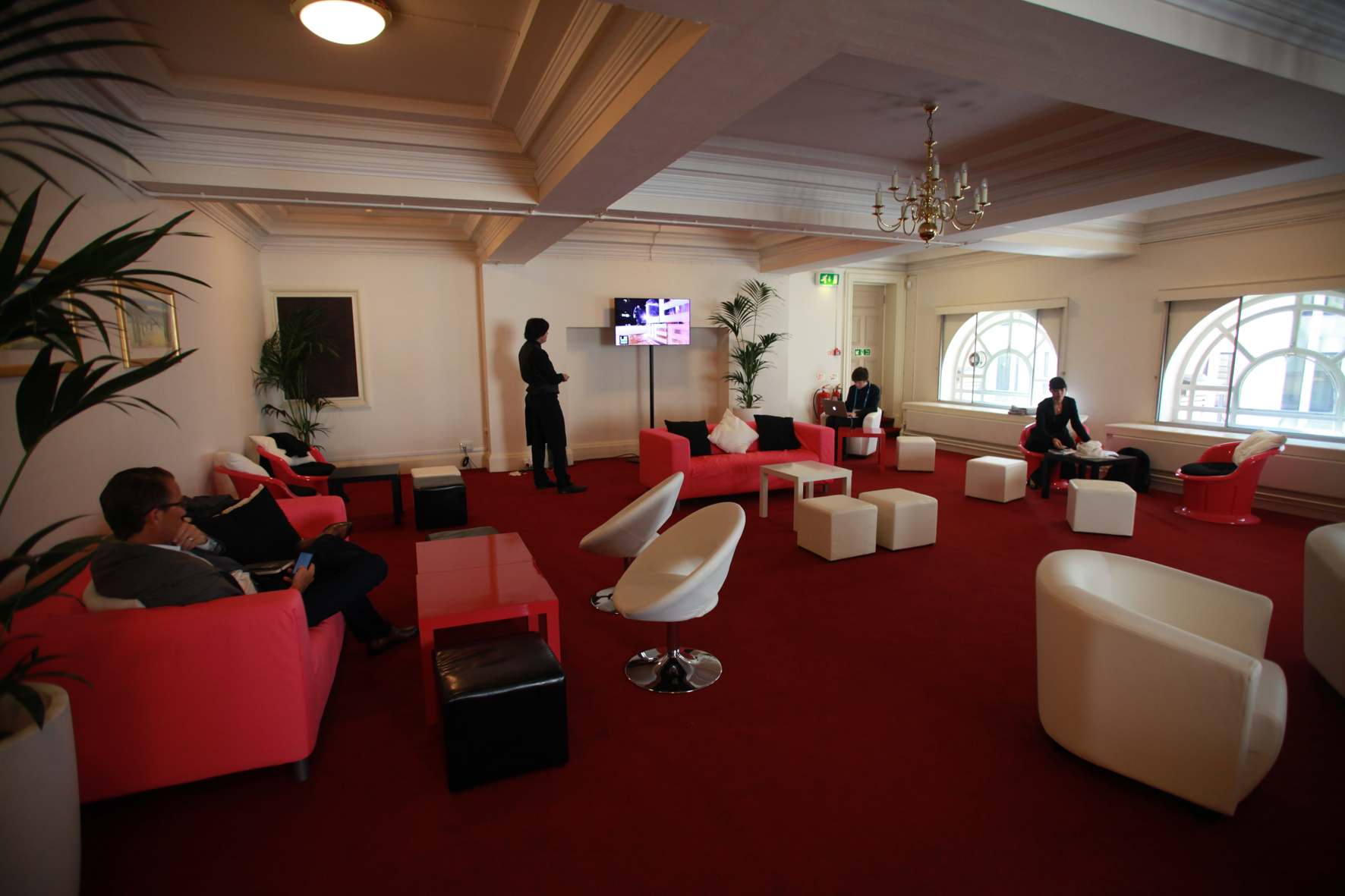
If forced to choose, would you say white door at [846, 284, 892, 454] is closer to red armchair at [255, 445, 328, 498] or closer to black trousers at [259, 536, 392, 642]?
red armchair at [255, 445, 328, 498]

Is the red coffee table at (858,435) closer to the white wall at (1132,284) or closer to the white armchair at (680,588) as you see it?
the white wall at (1132,284)

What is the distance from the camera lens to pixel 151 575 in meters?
2.17

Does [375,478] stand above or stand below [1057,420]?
below

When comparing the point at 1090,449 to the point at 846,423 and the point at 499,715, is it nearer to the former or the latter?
the point at 846,423

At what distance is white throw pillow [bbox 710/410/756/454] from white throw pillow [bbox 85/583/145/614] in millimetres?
4986

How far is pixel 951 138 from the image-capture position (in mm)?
4836

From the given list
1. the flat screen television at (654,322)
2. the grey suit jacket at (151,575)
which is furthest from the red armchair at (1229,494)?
the grey suit jacket at (151,575)

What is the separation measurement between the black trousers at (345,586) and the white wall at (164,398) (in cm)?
108

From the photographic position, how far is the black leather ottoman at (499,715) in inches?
89.9

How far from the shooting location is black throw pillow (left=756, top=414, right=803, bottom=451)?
6.71 meters

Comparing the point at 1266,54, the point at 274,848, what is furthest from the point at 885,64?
the point at 274,848

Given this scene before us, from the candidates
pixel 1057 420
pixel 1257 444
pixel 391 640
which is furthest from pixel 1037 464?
pixel 391 640

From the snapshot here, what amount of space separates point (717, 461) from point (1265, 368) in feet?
18.2

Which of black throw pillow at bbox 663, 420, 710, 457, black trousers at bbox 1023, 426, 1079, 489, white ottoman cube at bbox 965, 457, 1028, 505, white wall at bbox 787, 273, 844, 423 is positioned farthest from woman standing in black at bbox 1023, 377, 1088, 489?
white wall at bbox 787, 273, 844, 423
